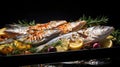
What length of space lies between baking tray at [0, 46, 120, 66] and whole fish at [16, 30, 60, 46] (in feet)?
0.83

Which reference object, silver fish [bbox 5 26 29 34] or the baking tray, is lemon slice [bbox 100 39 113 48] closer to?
the baking tray

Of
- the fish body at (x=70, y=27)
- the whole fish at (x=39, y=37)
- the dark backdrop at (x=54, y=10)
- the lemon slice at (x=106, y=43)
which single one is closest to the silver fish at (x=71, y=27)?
the fish body at (x=70, y=27)

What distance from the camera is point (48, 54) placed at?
2031mm

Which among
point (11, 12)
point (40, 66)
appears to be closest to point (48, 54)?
point (40, 66)

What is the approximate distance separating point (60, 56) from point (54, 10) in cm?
92

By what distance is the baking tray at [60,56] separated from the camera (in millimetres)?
1991

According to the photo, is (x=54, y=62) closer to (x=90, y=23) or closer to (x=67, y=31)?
(x=67, y=31)

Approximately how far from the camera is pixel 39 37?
2.28 m

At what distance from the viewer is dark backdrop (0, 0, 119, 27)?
9.05ft

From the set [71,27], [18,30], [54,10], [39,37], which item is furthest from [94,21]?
[18,30]

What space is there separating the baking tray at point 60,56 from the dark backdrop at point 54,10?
0.85m

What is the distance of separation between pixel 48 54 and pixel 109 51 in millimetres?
518

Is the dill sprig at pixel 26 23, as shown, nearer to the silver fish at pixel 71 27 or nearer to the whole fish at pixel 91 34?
the silver fish at pixel 71 27

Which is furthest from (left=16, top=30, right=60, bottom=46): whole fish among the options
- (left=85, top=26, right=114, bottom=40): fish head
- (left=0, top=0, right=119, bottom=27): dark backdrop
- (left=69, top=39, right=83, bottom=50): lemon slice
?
(left=0, top=0, right=119, bottom=27): dark backdrop
